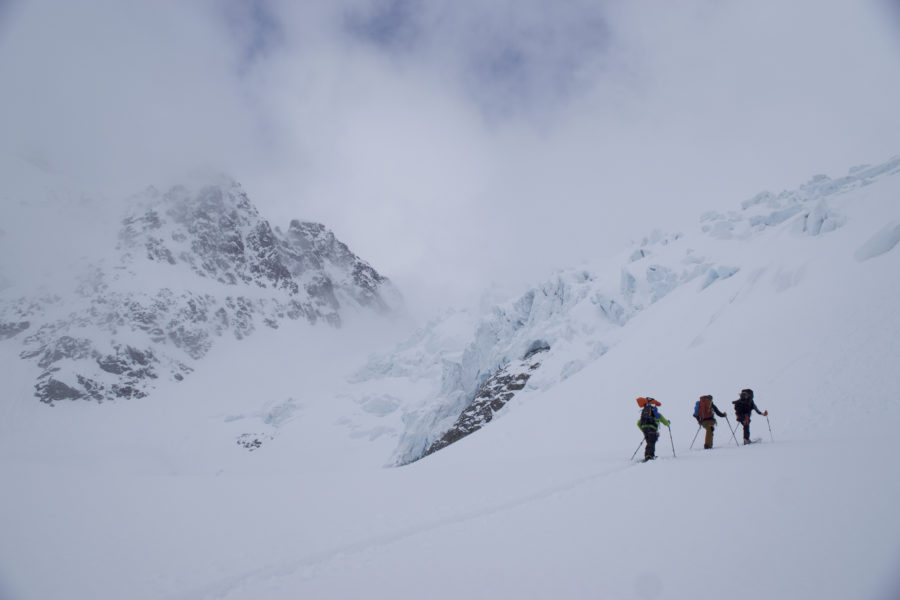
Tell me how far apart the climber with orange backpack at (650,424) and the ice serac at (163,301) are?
140454 mm

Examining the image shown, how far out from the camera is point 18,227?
14338cm

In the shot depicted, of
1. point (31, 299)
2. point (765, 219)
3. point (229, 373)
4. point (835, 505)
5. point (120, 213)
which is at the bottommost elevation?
point (835, 505)

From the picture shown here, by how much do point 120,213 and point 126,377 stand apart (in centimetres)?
8267

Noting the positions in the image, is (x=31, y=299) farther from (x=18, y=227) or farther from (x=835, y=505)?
(x=835, y=505)

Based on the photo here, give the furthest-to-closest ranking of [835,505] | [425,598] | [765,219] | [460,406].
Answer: [460,406] < [765,219] < [835,505] < [425,598]

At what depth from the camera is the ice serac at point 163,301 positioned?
118 meters

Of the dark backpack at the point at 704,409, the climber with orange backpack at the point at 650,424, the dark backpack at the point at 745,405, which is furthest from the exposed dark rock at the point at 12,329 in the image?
the dark backpack at the point at 745,405

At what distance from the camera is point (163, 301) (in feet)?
452

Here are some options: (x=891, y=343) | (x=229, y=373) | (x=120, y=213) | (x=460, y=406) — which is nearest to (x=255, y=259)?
(x=120, y=213)

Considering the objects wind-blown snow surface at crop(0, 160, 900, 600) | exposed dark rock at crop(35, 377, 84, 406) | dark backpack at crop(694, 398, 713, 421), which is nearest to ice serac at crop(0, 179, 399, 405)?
exposed dark rock at crop(35, 377, 84, 406)

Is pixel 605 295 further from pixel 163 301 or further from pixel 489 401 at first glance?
pixel 163 301

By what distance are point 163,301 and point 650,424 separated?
161 m

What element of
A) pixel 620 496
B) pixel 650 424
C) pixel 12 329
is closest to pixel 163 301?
pixel 12 329

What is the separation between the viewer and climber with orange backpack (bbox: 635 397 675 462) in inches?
A: 352
